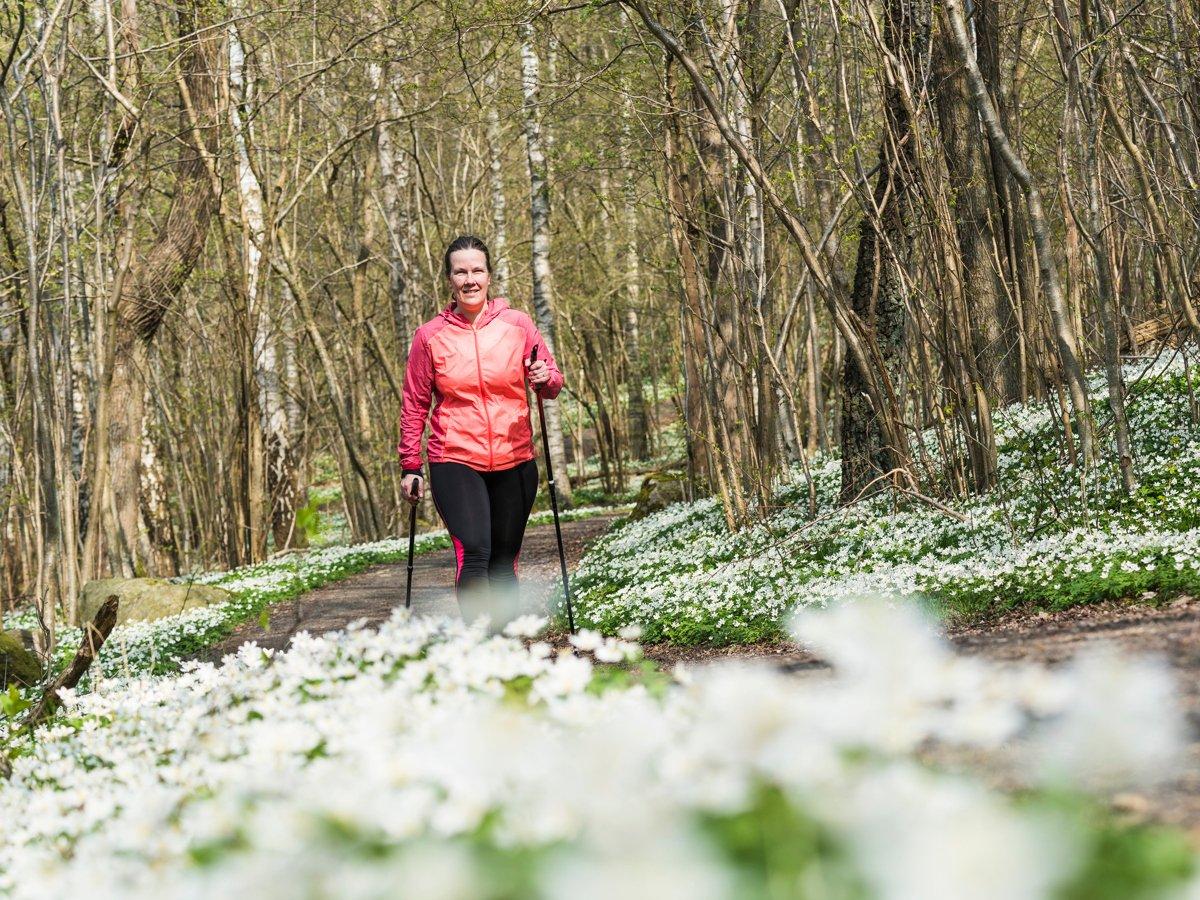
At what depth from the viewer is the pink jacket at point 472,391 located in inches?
255

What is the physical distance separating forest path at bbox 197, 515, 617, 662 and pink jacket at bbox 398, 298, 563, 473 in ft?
8.69

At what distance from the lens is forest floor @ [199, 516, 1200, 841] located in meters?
2.60

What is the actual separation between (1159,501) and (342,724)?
695 centimetres

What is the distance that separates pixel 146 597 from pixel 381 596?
288 cm

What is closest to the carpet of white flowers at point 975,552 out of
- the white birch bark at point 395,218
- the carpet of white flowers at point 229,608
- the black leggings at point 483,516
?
the black leggings at point 483,516

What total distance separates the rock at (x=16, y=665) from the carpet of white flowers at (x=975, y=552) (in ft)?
15.4

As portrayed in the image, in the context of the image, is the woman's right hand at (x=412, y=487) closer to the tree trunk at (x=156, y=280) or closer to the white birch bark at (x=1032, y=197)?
the white birch bark at (x=1032, y=197)

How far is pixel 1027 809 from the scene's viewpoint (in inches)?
77.4

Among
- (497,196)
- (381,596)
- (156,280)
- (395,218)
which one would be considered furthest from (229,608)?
(497,196)

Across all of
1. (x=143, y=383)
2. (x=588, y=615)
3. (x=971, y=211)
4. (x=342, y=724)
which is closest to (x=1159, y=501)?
(x=588, y=615)

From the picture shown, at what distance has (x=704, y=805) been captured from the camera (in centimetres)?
178

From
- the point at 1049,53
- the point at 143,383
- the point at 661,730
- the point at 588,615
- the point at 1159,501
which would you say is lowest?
the point at 588,615

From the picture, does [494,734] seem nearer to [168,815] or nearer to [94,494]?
[168,815]

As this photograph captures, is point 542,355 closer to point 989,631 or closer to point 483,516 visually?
point 483,516
